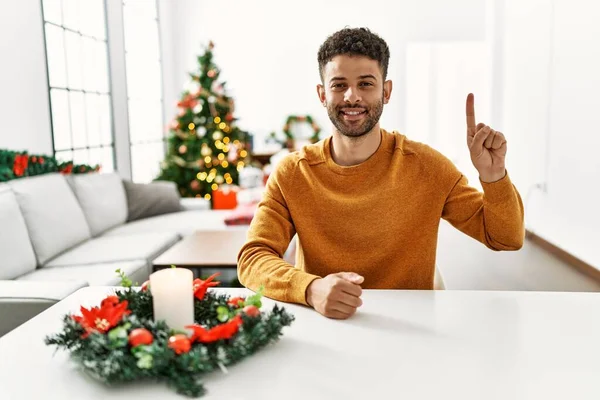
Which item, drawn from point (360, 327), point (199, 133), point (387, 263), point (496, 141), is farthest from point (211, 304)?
point (199, 133)

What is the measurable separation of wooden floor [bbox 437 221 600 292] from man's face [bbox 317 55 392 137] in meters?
1.39

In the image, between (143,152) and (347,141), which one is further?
(143,152)

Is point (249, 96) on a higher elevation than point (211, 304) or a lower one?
higher

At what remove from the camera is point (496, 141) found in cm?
133

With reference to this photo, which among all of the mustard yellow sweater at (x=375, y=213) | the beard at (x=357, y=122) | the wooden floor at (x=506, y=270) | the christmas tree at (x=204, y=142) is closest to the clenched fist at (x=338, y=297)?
the mustard yellow sweater at (x=375, y=213)

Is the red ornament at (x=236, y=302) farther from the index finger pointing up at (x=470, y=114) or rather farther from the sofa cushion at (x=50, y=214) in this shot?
the sofa cushion at (x=50, y=214)

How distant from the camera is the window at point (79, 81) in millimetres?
4402

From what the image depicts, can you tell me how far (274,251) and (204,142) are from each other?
466 cm

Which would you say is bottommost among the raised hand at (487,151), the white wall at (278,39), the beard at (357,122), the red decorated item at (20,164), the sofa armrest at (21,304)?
the sofa armrest at (21,304)

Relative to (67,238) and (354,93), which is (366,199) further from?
(67,238)

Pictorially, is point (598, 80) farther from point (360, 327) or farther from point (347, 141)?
point (360, 327)

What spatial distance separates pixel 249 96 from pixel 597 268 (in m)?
5.48

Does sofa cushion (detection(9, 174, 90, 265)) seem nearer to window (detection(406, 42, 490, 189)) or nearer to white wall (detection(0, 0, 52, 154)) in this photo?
white wall (detection(0, 0, 52, 154))

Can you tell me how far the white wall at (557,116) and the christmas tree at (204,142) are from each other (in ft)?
10.2
